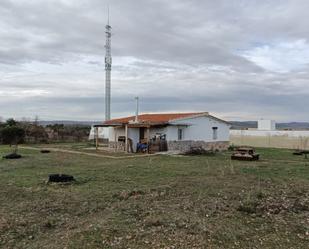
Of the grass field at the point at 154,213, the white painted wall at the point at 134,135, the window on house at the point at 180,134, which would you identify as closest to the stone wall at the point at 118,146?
the white painted wall at the point at 134,135

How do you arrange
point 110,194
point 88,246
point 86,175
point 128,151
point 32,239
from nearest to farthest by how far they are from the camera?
1. point 88,246
2. point 32,239
3. point 110,194
4. point 86,175
5. point 128,151

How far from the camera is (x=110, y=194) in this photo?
9062 millimetres

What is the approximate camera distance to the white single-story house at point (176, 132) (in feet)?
84.6

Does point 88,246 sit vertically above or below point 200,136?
below

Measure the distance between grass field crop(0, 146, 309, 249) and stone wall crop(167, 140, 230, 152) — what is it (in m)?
13.8

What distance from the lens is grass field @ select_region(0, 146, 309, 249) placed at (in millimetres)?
5695

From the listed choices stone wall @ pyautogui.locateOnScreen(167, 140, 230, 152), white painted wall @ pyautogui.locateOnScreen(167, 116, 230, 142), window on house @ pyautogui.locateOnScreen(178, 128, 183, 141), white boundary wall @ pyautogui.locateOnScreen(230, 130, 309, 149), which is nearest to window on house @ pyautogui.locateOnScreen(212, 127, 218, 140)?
white painted wall @ pyautogui.locateOnScreen(167, 116, 230, 142)

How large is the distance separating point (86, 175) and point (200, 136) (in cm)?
1630

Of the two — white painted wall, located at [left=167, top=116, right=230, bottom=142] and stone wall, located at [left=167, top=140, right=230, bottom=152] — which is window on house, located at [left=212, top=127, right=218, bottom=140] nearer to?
white painted wall, located at [left=167, top=116, right=230, bottom=142]

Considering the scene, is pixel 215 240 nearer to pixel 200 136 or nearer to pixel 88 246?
pixel 88 246

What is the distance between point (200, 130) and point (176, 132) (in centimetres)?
250

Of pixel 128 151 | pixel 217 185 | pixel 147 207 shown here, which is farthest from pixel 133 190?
pixel 128 151

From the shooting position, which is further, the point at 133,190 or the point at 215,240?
the point at 133,190

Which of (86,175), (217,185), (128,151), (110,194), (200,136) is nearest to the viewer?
(110,194)
